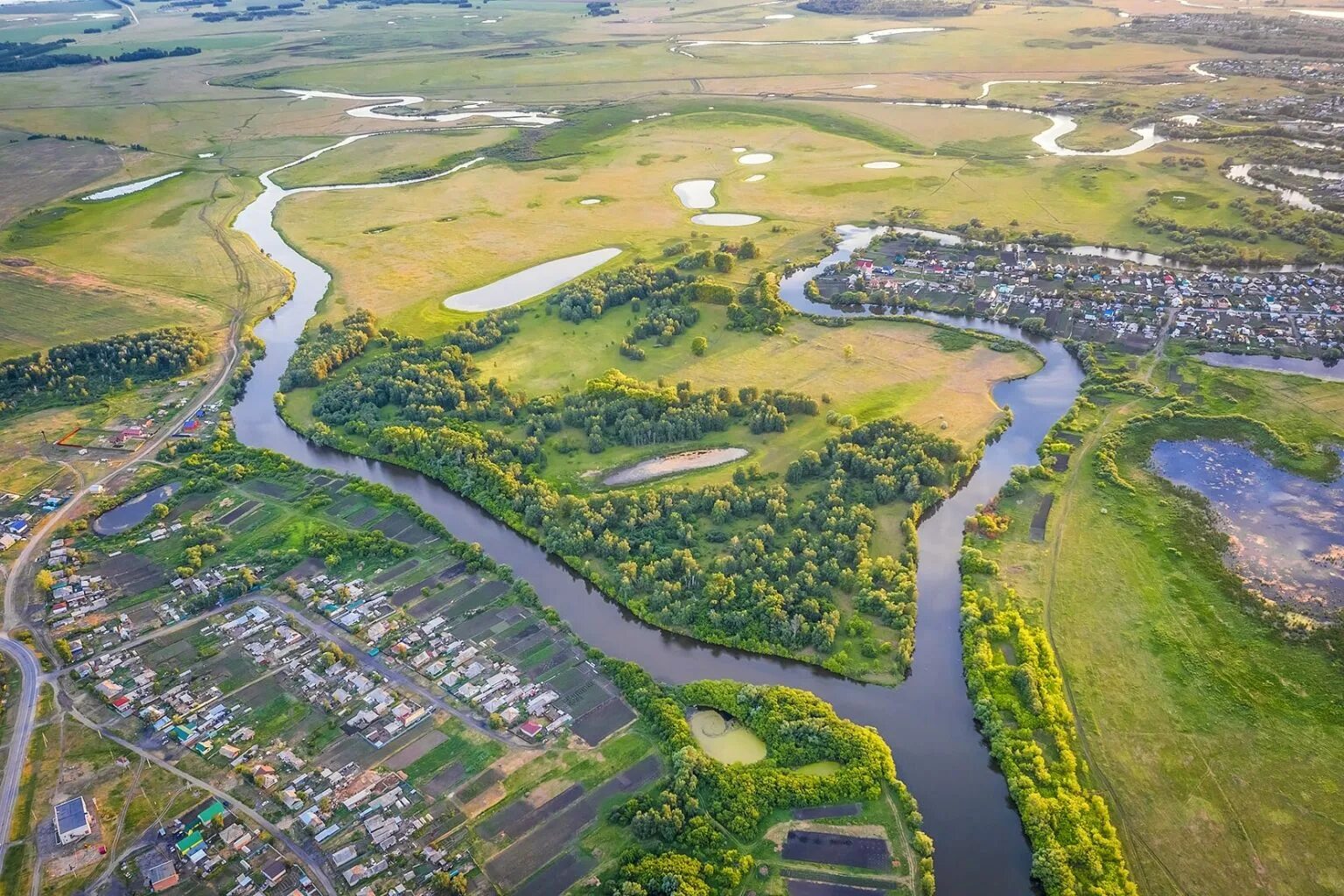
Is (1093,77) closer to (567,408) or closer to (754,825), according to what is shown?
(567,408)

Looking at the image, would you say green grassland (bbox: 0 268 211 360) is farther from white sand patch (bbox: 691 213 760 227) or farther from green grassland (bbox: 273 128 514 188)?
white sand patch (bbox: 691 213 760 227)

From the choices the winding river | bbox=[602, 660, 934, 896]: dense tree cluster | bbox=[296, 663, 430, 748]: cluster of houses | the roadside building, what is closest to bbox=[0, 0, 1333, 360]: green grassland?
the winding river

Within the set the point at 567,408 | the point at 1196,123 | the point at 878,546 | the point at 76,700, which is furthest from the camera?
the point at 1196,123

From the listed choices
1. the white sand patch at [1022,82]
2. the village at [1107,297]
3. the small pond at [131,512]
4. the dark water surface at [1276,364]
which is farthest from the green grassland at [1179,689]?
the white sand patch at [1022,82]

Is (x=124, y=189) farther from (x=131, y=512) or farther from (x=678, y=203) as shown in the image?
(x=131, y=512)

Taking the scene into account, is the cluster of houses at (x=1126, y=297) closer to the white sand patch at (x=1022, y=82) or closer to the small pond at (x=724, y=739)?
the small pond at (x=724, y=739)

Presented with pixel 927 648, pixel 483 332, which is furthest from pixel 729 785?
pixel 483 332

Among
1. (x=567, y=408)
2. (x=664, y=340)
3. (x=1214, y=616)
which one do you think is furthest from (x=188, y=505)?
(x=1214, y=616)
